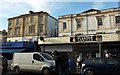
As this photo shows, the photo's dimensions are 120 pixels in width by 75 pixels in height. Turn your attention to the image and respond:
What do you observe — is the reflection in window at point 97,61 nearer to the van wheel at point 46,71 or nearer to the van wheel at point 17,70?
the van wheel at point 46,71

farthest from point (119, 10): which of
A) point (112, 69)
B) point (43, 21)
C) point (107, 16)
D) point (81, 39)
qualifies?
point (112, 69)

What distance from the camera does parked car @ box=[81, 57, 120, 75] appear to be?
14.4 m

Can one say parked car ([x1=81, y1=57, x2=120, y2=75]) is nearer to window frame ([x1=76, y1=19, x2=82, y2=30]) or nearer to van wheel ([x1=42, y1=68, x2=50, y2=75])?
van wheel ([x1=42, y1=68, x2=50, y2=75])

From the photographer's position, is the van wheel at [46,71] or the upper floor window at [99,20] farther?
the upper floor window at [99,20]

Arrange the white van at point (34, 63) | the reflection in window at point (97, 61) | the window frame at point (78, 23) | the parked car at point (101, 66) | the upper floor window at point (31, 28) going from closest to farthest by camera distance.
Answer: the parked car at point (101, 66), the reflection in window at point (97, 61), the white van at point (34, 63), the window frame at point (78, 23), the upper floor window at point (31, 28)

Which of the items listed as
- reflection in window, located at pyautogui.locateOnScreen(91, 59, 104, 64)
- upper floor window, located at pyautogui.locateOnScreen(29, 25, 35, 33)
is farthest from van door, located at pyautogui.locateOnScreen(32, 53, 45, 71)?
upper floor window, located at pyautogui.locateOnScreen(29, 25, 35, 33)

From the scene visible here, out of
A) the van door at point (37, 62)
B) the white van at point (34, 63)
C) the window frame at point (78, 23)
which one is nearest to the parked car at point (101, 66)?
the white van at point (34, 63)

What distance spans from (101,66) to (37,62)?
17.9 feet

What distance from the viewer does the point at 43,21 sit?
4522 centimetres

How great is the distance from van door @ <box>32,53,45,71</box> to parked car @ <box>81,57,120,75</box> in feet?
12.1

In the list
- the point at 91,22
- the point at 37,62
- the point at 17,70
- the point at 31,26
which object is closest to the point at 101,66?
the point at 37,62

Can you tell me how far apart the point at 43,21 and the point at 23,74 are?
2746 centimetres

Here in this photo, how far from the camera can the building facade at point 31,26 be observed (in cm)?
4509

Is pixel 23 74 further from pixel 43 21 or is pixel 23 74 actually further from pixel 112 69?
pixel 43 21
